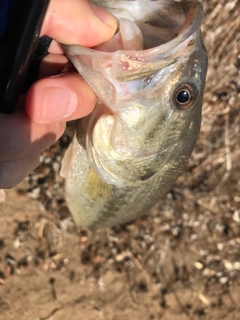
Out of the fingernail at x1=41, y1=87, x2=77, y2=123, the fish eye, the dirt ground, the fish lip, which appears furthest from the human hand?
the dirt ground

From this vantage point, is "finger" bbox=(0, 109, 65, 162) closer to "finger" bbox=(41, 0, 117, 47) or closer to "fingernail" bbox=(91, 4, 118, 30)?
"finger" bbox=(41, 0, 117, 47)

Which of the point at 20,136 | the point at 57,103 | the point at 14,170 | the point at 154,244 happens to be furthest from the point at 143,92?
the point at 154,244

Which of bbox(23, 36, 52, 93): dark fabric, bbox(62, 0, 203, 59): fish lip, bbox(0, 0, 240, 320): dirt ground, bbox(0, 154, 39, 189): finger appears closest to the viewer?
bbox(62, 0, 203, 59): fish lip

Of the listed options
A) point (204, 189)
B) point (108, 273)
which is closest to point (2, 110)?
point (108, 273)

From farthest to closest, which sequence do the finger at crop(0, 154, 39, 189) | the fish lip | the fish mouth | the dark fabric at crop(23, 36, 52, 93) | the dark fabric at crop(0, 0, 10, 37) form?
the dark fabric at crop(23, 36, 52, 93) < the finger at crop(0, 154, 39, 189) < the fish mouth < the fish lip < the dark fabric at crop(0, 0, 10, 37)

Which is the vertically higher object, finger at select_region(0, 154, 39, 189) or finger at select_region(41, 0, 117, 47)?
finger at select_region(41, 0, 117, 47)

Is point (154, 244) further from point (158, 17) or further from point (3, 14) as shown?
point (3, 14)

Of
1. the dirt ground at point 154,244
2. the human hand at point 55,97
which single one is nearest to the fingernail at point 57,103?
the human hand at point 55,97

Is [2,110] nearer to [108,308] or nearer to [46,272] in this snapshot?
[46,272]

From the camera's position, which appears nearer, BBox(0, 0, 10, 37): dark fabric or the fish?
BBox(0, 0, 10, 37): dark fabric
